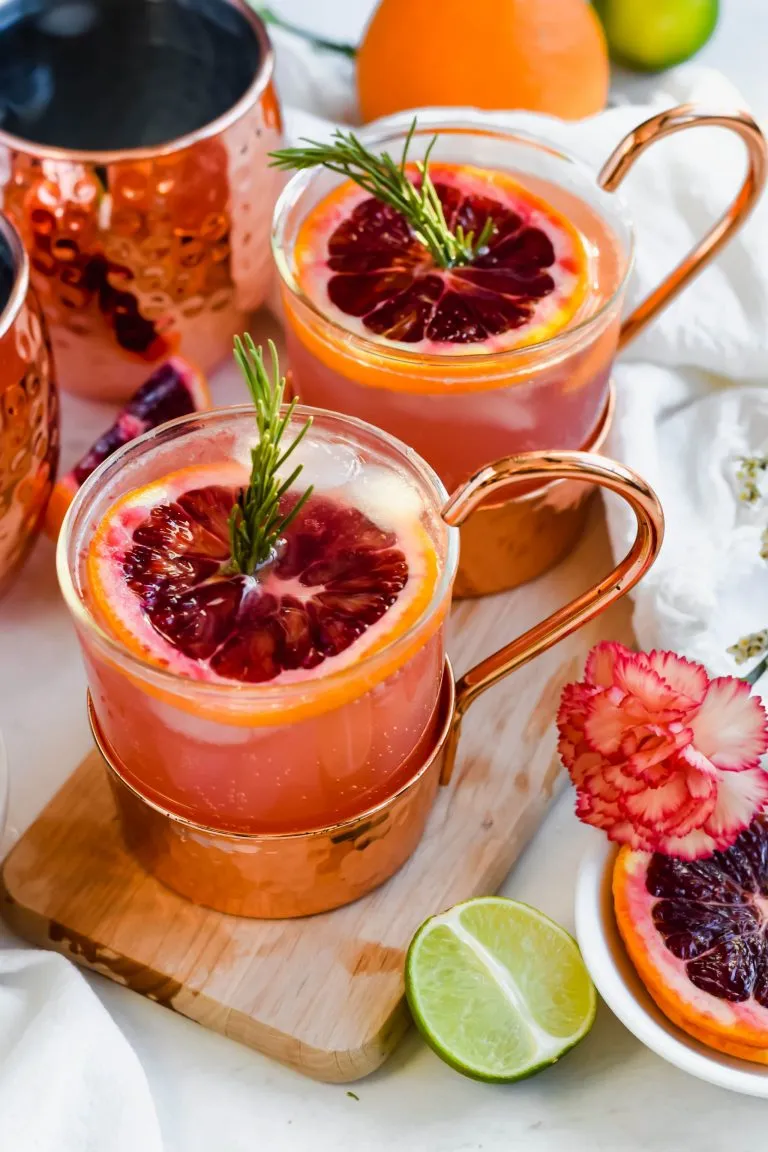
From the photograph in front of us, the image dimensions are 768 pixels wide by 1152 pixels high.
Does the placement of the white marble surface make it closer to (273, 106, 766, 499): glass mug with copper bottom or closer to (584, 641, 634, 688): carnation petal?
(584, 641, 634, 688): carnation petal

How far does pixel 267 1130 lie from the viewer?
1191mm

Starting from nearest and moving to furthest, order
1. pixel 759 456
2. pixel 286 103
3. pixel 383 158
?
pixel 383 158 < pixel 759 456 < pixel 286 103

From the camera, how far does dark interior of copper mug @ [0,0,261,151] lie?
1.67m

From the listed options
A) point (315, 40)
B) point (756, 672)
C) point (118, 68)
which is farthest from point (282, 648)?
point (315, 40)

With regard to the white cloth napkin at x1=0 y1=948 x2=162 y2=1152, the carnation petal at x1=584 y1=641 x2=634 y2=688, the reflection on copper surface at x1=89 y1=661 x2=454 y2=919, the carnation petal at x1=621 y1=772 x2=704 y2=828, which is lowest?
the white cloth napkin at x1=0 y1=948 x2=162 y2=1152

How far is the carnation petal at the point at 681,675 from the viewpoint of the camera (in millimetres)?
1213

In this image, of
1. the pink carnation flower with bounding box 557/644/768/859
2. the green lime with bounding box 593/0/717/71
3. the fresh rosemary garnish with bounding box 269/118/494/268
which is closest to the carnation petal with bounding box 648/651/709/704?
the pink carnation flower with bounding box 557/644/768/859

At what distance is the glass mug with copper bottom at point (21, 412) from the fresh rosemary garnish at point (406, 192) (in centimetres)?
28

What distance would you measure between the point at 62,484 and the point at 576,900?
67 centimetres

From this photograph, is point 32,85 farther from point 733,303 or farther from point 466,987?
point 466,987

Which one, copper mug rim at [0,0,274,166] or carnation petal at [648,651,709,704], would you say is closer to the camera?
carnation petal at [648,651,709,704]

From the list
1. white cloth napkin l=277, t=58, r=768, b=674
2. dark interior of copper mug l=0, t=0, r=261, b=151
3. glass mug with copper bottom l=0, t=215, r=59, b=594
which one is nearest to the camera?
glass mug with copper bottom l=0, t=215, r=59, b=594

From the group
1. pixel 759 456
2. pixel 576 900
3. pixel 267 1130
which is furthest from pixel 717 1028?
pixel 759 456

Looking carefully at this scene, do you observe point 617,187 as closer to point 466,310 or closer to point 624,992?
point 466,310
